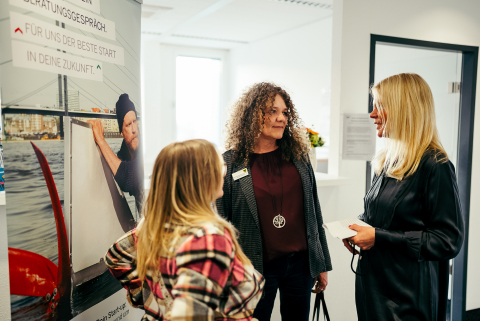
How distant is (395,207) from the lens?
55.8 inches

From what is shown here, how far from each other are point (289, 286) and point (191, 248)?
878 mm

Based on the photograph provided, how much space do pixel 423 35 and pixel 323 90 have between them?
179 centimetres

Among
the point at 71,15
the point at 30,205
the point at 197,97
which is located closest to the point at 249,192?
the point at 30,205

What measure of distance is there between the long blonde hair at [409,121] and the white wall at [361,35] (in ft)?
3.20

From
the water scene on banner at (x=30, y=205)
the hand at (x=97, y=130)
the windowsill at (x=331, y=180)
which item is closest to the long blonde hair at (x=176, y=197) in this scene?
the water scene on banner at (x=30, y=205)

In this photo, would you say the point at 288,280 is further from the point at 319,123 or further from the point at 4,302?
the point at 319,123

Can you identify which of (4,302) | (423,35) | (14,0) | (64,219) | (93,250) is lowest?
(4,302)

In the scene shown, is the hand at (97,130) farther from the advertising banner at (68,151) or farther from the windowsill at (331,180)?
the windowsill at (331,180)

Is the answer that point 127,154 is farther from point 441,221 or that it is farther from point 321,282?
point 441,221

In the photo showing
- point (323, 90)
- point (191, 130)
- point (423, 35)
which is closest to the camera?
point (423, 35)

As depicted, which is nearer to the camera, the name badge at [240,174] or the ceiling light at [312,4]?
the name badge at [240,174]

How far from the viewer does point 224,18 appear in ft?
14.0

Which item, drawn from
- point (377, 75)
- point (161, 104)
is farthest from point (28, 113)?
point (161, 104)

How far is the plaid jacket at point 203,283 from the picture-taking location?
845mm
